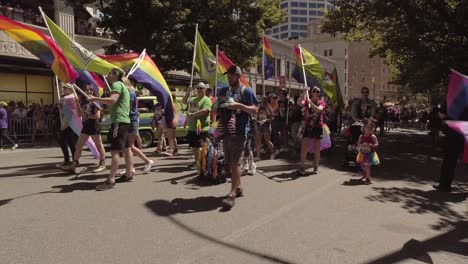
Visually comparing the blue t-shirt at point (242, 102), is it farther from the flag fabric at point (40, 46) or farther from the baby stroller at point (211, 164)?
the flag fabric at point (40, 46)

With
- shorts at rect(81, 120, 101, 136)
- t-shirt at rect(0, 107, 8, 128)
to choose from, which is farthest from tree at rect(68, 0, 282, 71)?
shorts at rect(81, 120, 101, 136)

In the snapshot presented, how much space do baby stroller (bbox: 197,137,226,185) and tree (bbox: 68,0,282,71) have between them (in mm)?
11168

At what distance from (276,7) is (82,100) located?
1555 cm

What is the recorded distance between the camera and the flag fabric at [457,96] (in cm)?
495

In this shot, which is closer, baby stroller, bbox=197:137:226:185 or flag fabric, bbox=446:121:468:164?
flag fabric, bbox=446:121:468:164

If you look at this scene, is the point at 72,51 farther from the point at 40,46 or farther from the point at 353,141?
the point at 353,141

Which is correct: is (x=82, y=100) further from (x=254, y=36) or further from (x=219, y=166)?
(x=254, y=36)

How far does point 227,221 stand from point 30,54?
57.9ft

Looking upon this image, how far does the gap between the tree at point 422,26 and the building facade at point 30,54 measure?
469 inches

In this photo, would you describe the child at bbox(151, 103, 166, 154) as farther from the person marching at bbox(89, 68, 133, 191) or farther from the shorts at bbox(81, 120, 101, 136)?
the person marching at bbox(89, 68, 133, 191)

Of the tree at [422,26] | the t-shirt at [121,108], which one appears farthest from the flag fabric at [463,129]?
the tree at [422,26]

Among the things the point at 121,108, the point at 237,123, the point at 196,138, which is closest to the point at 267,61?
the point at 196,138

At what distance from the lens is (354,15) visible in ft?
59.0

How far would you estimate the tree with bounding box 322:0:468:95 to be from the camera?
1495cm
